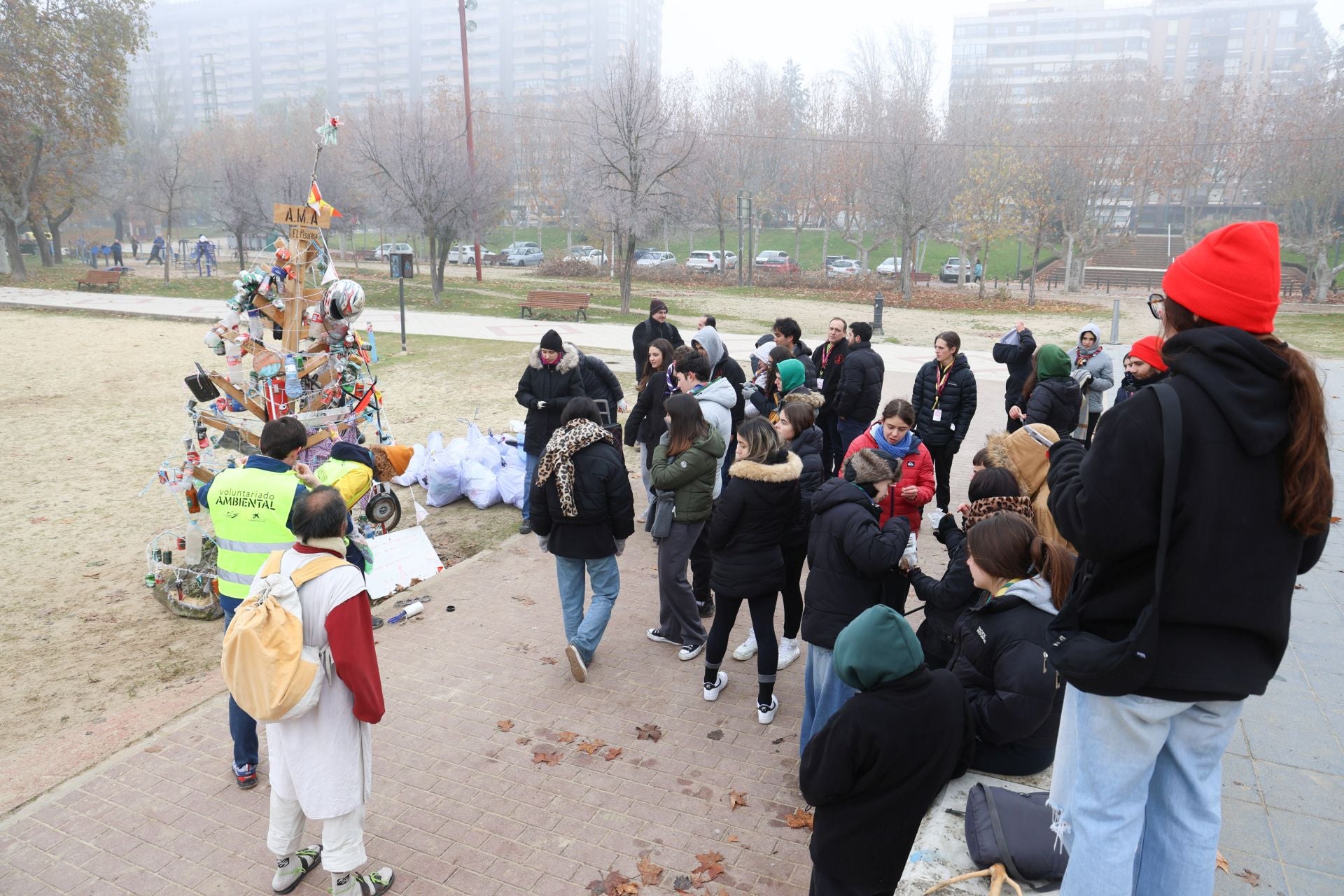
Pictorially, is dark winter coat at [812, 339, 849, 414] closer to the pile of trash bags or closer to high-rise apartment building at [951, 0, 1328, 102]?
the pile of trash bags

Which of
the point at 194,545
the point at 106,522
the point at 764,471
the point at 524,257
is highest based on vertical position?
the point at 524,257

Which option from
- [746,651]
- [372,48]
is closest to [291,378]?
[746,651]

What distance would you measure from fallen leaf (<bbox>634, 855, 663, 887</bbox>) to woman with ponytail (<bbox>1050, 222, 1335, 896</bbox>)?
2.22 m

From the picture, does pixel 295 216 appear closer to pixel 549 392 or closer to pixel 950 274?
pixel 549 392

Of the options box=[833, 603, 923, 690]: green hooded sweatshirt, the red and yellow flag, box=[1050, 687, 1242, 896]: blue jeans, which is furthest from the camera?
the red and yellow flag

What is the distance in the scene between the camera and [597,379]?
8.56m

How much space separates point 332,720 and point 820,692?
233 centimetres

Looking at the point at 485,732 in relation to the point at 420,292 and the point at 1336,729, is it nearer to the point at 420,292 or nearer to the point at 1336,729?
the point at 1336,729

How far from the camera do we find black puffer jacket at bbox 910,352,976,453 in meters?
8.21

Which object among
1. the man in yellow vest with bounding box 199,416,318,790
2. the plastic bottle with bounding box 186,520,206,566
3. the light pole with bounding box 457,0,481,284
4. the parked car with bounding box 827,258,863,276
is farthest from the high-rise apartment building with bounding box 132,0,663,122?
the man in yellow vest with bounding box 199,416,318,790

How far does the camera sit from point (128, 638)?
671cm

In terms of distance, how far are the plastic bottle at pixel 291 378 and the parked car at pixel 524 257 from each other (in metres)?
48.2

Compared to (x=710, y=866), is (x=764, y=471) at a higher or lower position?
higher

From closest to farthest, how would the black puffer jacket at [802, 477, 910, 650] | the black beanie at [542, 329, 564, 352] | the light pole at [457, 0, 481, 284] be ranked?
1. the black puffer jacket at [802, 477, 910, 650]
2. the black beanie at [542, 329, 564, 352]
3. the light pole at [457, 0, 481, 284]
